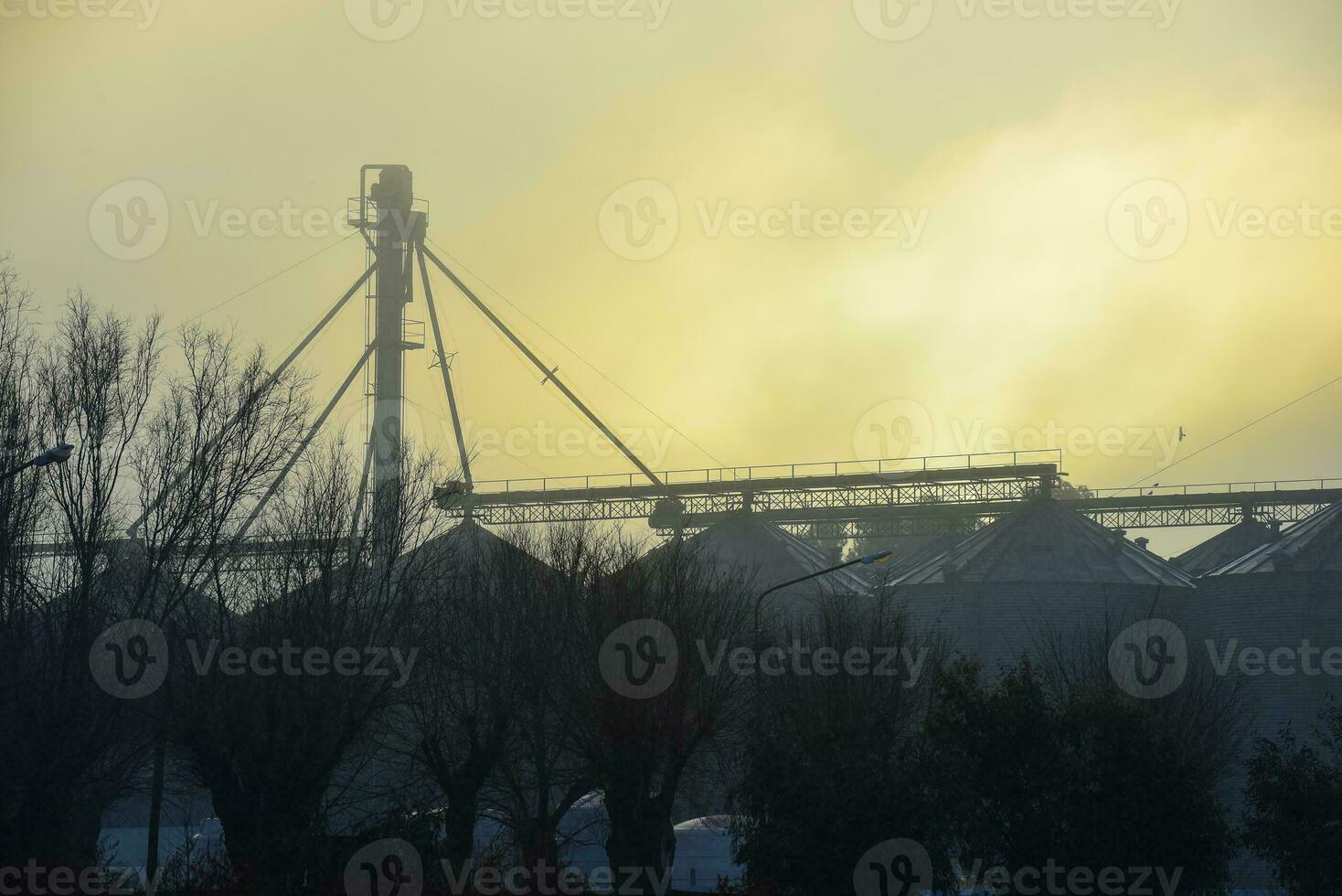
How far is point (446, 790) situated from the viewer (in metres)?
26.8

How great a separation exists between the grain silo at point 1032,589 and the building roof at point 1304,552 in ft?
7.41

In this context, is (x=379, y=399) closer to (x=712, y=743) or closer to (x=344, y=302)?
(x=344, y=302)

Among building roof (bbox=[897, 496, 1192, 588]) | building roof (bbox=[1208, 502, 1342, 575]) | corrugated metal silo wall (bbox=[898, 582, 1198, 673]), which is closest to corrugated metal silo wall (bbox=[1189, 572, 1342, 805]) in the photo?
building roof (bbox=[1208, 502, 1342, 575])

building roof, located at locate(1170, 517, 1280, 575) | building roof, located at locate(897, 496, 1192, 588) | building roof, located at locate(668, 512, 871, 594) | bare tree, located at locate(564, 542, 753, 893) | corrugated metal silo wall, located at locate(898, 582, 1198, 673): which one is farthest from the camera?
building roof, located at locate(1170, 517, 1280, 575)

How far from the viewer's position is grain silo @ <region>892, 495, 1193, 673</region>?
47.3m

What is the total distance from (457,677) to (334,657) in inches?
181

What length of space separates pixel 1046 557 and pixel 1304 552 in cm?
878

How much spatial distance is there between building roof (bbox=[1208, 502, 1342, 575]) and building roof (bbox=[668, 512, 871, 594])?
13.4 m

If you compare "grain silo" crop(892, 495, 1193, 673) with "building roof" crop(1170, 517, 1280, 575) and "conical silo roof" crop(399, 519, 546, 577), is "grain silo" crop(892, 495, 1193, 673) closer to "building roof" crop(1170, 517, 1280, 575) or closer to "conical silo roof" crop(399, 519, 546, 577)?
"building roof" crop(1170, 517, 1280, 575)

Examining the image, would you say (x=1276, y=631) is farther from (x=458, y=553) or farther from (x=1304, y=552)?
(x=458, y=553)

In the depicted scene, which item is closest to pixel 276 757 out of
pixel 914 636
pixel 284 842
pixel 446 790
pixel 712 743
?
pixel 284 842

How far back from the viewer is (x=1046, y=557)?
167ft

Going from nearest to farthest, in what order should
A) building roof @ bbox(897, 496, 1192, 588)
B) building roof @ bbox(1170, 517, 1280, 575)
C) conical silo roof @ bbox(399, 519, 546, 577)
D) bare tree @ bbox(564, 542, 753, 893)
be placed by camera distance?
bare tree @ bbox(564, 542, 753, 893), conical silo roof @ bbox(399, 519, 546, 577), building roof @ bbox(897, 496, 1192, 588), building roof @ bbox(1170, 517, 1280, 575)

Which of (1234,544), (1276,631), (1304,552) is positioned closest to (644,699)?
(1276,631)
